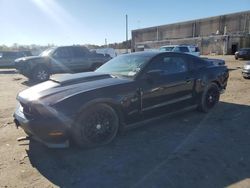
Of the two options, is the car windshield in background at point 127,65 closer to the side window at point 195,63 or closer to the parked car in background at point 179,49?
the side window at point 195,63

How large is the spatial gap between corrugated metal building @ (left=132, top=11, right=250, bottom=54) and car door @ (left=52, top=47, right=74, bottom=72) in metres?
35.2

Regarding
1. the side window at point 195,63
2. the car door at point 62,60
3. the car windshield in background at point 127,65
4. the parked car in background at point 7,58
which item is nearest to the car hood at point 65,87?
the car windshield in background at point 127,65

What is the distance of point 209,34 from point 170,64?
48463 mm

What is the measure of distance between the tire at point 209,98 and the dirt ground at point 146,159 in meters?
0.66

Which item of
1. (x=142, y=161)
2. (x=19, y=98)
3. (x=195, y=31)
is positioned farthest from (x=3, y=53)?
(x=195, y=31)

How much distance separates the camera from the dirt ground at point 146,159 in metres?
3.42

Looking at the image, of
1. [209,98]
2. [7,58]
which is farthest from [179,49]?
[7,58]

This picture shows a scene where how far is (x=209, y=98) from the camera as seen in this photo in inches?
254

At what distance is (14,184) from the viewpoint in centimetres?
341

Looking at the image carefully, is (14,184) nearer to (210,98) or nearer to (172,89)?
(172,89)

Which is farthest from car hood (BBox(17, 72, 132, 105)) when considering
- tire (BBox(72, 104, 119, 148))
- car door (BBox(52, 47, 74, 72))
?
car door (BBox(52, 47, 74, 72))

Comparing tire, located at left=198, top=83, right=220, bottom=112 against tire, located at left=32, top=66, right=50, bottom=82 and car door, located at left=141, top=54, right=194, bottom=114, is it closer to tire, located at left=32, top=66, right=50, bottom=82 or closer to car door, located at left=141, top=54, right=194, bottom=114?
car door, located at left=141, top=54, right=194, bottom=114

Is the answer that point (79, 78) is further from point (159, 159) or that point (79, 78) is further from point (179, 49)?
point (179, 49)

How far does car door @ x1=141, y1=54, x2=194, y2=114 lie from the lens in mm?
4926
